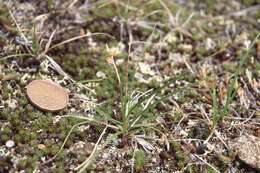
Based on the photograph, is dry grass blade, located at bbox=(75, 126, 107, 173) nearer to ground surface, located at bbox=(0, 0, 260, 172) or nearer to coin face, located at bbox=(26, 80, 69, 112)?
ground surface, located at bbox=(0, 0, 260, 172)

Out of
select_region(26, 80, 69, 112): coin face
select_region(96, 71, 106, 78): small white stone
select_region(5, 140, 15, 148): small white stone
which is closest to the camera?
select_region(5, 140, 15, 148): small white stone

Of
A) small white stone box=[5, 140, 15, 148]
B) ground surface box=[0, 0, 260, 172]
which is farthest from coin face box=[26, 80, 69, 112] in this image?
small white stone box=[5, 140, 15, 148]

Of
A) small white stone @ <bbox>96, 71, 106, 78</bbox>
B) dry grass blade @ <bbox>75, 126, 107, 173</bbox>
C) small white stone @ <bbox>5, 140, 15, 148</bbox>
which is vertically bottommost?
dry grass blade @ <bbox>75, 126, 107, 173</bbox>

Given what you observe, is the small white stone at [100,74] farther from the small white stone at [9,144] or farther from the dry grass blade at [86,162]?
the small white stone at [9,144]

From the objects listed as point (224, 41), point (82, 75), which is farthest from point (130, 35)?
point (224, 41)

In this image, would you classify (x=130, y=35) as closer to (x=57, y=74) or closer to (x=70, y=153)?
(x=57, y=74)

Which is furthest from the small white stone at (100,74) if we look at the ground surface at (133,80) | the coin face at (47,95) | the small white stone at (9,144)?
the small white stone at (9,144)
